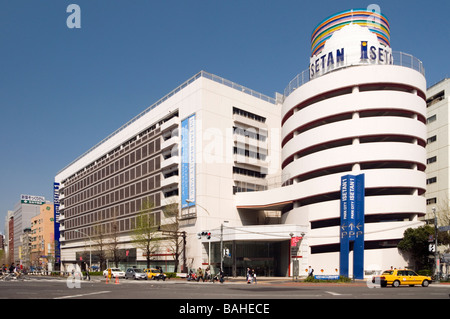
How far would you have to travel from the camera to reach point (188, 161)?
74562mm

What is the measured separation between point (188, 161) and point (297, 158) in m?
17.4

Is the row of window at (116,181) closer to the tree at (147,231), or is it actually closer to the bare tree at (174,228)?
the tree at (147,231)

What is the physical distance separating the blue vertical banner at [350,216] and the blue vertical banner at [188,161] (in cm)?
2385

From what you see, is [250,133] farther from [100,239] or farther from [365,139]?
[100,239]

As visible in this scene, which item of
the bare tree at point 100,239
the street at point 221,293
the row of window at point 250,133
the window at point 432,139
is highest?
the row of window at point 250,133

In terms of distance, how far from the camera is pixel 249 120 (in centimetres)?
8081

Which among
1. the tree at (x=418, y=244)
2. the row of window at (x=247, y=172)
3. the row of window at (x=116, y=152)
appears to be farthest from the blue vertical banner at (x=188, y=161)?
the tree at (x=418, y=244)

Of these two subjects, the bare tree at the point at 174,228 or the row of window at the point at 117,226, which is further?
the row of window at the point at 117,226

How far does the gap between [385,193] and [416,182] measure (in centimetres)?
416

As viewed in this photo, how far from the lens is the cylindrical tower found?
59.6 meters

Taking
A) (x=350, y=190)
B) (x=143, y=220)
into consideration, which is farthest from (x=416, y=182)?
(x=143, y=220)

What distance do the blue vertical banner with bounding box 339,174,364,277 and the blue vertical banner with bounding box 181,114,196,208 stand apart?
78.3 ft

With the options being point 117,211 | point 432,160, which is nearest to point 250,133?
point 432,160

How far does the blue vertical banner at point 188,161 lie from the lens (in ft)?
240
